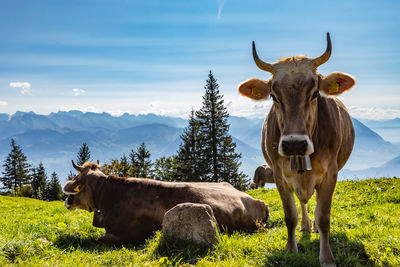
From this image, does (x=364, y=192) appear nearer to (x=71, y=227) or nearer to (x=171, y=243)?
(x=171, y=243)

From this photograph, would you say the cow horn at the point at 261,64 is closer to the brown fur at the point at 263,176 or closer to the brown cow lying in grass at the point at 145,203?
the brown cow lying in grass at the point at 145,203

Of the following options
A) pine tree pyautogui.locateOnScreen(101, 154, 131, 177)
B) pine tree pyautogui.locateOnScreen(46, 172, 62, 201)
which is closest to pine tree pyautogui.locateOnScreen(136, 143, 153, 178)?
pine tree pyautogui.locateOnScreen(101, 154, 131, 177)

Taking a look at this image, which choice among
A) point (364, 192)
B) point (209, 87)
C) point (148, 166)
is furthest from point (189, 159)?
point (364, 192)

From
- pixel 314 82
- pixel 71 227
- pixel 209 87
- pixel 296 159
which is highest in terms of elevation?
pixel 209 87

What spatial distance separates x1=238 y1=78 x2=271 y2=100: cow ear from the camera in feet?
19.2

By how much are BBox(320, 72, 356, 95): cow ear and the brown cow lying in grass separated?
388cm

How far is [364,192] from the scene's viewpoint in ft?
36.3

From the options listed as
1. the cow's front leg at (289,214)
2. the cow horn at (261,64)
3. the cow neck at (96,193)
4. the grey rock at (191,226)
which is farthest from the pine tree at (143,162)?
the cow horn at (261,64)

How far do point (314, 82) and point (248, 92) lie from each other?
133 cm

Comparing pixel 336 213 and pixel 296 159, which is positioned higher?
pixel 296 159

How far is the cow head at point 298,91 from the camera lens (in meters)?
4.61

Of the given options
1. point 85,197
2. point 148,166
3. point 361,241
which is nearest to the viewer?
point 361,241

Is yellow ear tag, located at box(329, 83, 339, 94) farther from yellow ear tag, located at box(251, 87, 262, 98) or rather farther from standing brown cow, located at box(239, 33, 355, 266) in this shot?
yellow ear tag, located at box(251, 87, 262, 98)

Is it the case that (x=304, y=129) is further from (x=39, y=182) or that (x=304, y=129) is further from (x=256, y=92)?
(x=39, y=182)
